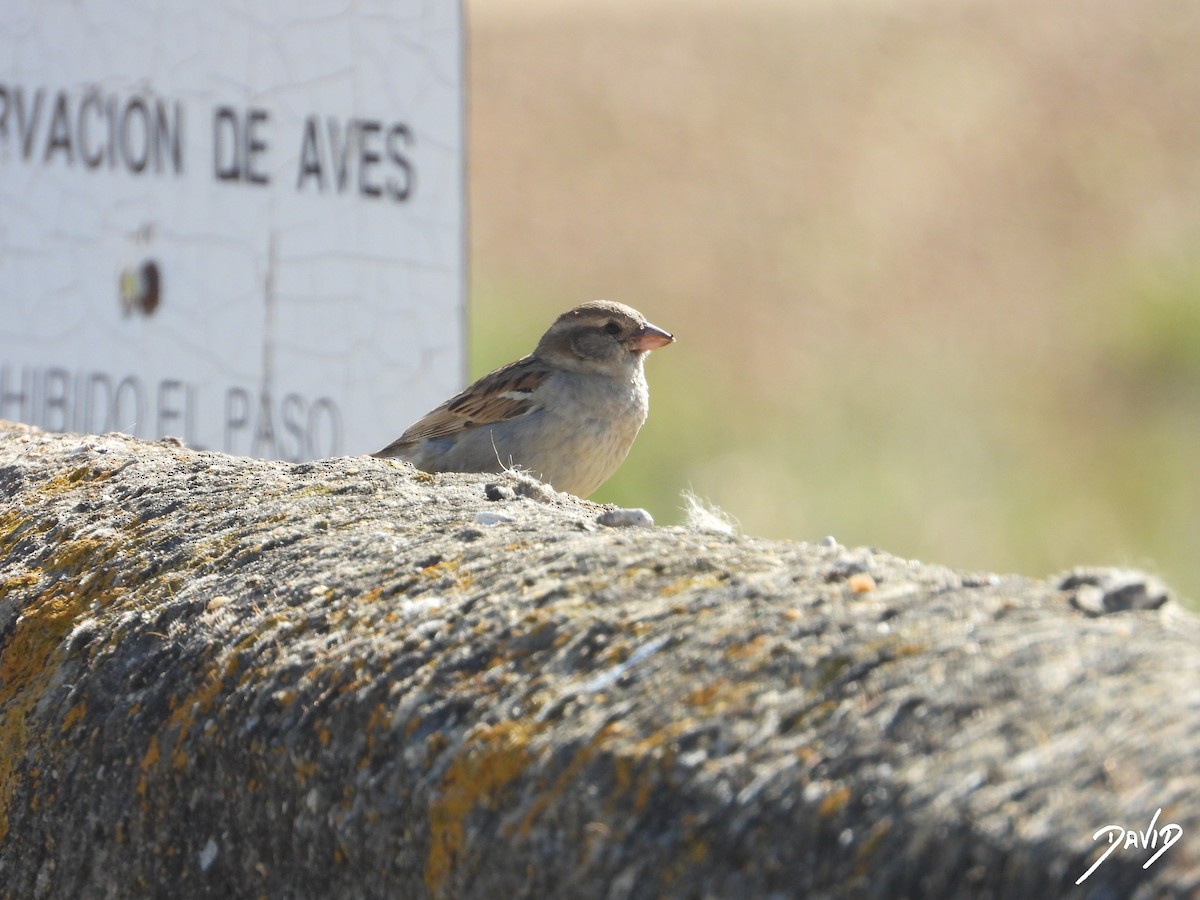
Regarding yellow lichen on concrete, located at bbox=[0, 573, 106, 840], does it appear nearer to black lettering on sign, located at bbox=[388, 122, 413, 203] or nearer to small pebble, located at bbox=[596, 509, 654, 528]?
small pebble, located at bbox=[596, 509, 654, 528]

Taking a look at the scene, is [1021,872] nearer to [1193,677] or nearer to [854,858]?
[854,858]

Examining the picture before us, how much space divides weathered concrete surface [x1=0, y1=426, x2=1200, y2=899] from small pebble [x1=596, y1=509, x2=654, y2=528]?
0.23 feet

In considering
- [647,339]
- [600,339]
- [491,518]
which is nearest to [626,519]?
[491,518]

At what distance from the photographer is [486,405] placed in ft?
18.7

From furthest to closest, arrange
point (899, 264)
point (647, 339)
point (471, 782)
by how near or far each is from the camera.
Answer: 1. point (899, 264)
2. point (647, 339)
3. point (471, 782)

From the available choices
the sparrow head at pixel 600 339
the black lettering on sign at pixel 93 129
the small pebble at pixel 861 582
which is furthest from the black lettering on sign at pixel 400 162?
the small pebble at pixel 861 582

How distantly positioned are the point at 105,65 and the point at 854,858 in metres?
7.27

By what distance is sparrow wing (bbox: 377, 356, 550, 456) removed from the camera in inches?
224

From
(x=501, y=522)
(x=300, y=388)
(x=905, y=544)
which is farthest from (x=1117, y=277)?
(x=501, y=522)

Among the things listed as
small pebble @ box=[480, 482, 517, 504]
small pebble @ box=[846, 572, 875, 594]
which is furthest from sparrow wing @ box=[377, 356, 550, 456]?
small pebble @ box=[846, 572, 875, 594]

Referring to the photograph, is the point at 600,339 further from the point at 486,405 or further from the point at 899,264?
the point at 899,264

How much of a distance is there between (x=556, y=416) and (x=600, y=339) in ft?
1.57

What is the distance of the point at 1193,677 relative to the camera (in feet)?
4.81

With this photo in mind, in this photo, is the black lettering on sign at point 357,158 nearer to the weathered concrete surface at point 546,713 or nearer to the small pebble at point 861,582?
the weathered concrete surface at point 546,713
